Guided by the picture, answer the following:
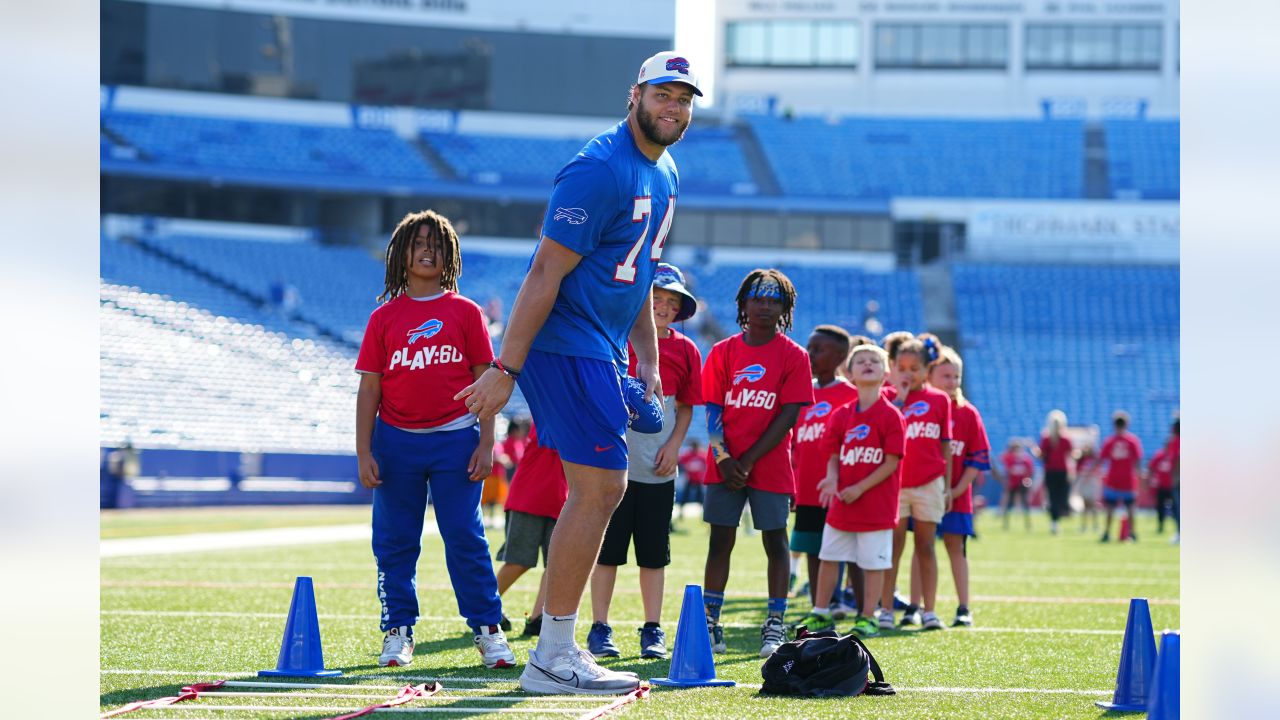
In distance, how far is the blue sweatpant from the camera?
616cm

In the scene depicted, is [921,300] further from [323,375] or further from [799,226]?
[323,375]

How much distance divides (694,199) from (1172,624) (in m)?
39.7

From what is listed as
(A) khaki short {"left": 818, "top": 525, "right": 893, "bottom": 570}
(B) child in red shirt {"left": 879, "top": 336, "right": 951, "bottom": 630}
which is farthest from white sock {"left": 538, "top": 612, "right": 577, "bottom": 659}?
(B) child in red shirt {"left": 879, "top": 336, "right": 951, "bottom": 630}

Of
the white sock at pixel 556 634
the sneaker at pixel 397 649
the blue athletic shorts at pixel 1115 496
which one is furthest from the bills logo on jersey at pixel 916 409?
the blue athletic shorts at pixel 1115 496

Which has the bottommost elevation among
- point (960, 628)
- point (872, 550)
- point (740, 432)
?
point (960, 628)

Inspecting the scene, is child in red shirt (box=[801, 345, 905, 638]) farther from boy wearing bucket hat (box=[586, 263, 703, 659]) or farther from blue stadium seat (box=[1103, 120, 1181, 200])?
blue stadium seat (box=[1103, 120, 1181, 200])

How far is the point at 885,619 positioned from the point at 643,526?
2132mm

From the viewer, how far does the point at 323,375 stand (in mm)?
36281

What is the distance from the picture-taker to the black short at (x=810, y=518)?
357 inches

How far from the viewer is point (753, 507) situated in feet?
23.6

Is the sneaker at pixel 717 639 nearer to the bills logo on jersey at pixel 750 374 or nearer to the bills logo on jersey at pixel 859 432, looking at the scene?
the bills logo on jersey at pixel 750 374

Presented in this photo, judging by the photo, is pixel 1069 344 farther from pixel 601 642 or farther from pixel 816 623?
pixel 601 642

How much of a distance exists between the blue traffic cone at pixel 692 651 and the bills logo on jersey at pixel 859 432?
266cm

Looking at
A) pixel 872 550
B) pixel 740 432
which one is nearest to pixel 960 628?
pixel 872 550
